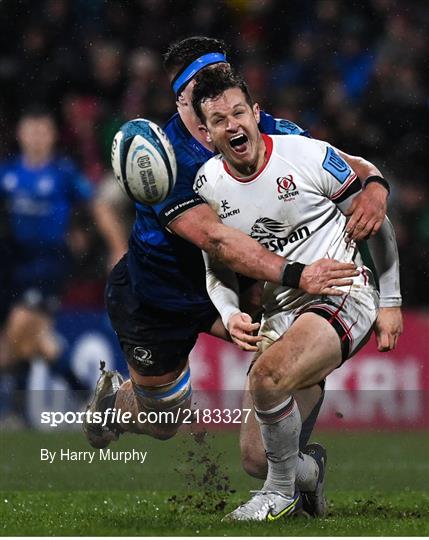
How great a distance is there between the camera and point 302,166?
5957 mm

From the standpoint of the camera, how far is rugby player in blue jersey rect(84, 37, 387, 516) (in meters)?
5.90

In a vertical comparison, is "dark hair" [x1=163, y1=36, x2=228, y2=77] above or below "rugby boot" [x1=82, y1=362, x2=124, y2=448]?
above

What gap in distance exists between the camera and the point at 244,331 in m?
5.54

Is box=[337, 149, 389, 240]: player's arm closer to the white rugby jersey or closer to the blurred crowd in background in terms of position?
the white rugby jersey

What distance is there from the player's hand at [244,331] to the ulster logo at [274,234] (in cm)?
55

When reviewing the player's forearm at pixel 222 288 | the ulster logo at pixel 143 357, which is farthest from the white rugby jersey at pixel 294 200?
the ulster logo at pixel 143 357

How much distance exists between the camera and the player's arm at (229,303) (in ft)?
18.1

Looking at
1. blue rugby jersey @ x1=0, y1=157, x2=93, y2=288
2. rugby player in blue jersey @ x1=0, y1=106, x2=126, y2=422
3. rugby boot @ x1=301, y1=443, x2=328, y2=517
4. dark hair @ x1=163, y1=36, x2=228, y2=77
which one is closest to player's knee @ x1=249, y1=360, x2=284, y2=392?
rugby boot @ x1=301, y1=443, x2=328, y2=517

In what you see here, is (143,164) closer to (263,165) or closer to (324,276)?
(263,165)

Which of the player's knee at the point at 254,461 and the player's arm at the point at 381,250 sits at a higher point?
the player's arm at the point at 381,250

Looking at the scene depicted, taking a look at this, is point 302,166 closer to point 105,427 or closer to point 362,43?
point 105,427

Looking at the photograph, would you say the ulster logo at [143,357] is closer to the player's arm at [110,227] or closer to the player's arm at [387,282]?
the player's arm at [387,282]

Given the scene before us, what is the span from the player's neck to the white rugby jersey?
386 mm

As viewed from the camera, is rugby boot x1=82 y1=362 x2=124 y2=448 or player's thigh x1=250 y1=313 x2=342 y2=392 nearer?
player's thigh x1=250 y1=313 x2=342 y2=392
